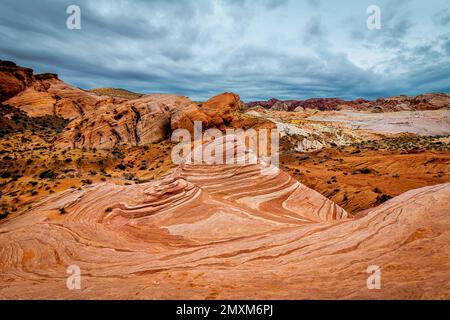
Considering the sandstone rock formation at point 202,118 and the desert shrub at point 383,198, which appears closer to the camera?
the desert shrub at point 383,198

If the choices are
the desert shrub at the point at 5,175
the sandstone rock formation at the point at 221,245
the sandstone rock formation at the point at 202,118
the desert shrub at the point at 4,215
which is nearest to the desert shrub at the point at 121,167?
the desert shrub at the point at 5,175

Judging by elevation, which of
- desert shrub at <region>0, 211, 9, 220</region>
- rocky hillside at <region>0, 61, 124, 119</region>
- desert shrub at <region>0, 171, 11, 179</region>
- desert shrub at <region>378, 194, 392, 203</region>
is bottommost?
desert shrub at <region>0, 211, 9, 220</region>

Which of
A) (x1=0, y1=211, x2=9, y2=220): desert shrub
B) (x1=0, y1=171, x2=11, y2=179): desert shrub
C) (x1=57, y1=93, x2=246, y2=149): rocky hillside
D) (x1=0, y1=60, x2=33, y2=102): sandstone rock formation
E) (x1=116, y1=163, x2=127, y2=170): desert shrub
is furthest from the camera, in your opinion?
(x1=0, y1=60, x2=33, y2=102): sandstone rock formation

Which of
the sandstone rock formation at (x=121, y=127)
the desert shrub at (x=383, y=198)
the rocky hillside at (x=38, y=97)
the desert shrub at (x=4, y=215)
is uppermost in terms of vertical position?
the rocky hillside at (x=38, y=97)

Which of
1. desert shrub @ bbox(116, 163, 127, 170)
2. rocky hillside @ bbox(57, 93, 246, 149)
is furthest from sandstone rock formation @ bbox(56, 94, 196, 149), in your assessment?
desert shrub @ bbox(116, 163, 127, 170)

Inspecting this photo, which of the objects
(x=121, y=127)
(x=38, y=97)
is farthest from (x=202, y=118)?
(x=38, y=97)

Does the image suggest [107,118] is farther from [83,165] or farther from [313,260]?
[313,260]

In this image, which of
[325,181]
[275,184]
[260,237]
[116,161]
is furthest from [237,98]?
[260,237]

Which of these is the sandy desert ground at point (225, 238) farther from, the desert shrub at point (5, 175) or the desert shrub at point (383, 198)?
the desert shrub at point (5, 175)

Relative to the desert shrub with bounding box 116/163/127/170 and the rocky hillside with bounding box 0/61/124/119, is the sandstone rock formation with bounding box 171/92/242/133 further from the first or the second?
the rocky hillside with bounding box 0/61/124/119
